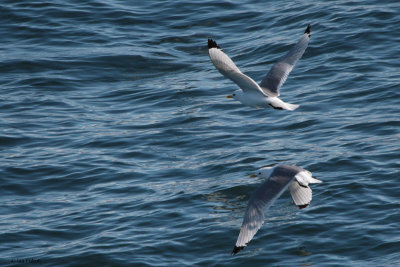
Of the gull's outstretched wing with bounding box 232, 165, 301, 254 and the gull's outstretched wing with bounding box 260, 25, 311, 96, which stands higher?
the gull's outstretched wing with bounding box 260, 25, 311, 96

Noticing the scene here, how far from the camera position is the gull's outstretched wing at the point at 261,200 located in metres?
8.62

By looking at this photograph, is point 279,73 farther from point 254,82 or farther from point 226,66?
point 226,66

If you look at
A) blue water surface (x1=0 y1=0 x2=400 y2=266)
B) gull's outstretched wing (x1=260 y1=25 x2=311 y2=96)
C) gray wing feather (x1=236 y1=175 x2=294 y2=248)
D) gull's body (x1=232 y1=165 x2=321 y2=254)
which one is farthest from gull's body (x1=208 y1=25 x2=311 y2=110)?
blue water surface (x1=0 y1=0 x2=400 y2=266)

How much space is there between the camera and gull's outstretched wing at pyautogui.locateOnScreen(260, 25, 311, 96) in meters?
10.9

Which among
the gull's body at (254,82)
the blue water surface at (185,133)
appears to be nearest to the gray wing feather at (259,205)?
the blue water surface at (185,133)

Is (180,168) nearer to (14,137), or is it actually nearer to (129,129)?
(129,129)

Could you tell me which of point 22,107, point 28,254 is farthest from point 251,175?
point 22,107

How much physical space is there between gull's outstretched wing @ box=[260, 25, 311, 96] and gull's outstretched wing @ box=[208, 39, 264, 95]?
0.60 metres

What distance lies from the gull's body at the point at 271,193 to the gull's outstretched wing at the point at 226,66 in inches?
48.2

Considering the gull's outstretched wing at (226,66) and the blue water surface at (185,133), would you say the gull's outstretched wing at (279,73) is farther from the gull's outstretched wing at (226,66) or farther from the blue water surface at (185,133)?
the blue water surface at (185,133)

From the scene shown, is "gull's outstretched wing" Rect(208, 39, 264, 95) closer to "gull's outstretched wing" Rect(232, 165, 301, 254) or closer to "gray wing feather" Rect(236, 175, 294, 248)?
"gull's outstretched wing" Rect(232, 165, 301, 254)

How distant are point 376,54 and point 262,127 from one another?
354cm

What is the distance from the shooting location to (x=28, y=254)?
9.55 meters

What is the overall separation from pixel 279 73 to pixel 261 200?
272 cm
